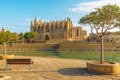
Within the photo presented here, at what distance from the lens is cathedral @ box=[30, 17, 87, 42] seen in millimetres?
112562

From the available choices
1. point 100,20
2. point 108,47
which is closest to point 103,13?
point 100,20

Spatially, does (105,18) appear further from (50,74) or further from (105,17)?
(50,74)

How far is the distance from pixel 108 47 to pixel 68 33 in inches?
1440

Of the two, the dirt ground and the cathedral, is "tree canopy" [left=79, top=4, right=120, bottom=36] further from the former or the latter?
the cathedral

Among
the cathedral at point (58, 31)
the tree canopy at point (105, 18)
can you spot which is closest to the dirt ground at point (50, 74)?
the tree canopy at point (105, 18)

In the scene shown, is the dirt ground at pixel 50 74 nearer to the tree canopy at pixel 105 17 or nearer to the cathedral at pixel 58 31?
the tree canopy at pixel 105 17

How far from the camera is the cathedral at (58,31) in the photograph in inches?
4432

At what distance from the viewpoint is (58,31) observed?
4592 inches

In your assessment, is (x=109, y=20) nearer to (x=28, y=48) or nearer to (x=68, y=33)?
(x=28, y=48)

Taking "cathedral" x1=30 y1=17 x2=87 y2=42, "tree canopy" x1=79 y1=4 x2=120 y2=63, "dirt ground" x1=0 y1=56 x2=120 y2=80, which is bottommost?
"dirt ground" x1=0 y1=56 x2=120 y2=80

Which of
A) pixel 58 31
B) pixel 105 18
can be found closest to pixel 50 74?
pixel 105 18

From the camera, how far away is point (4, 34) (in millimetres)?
21562

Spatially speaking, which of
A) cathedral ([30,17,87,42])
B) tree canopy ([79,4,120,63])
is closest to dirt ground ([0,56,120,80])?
tree canopy ([79,4,120,63])

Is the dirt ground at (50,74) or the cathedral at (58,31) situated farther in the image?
the cathedral at (58,31)
